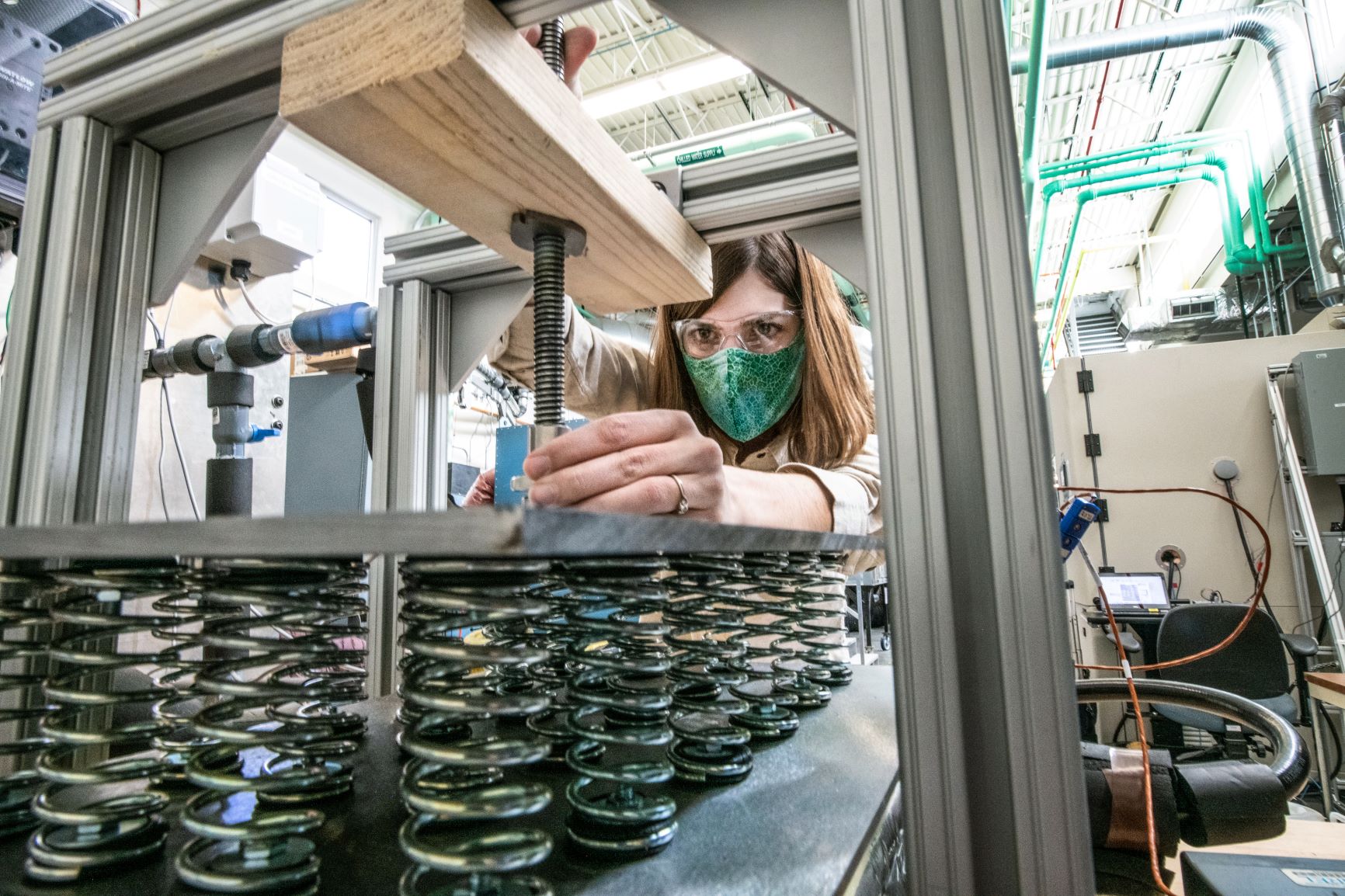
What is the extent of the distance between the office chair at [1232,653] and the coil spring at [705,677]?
2995 mm

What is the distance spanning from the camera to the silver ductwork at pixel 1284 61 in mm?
3043

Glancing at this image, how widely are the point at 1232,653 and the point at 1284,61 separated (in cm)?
279

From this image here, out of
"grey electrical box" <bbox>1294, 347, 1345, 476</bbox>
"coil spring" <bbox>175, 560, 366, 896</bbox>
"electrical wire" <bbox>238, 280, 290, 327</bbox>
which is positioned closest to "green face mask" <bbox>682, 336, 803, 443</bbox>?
"coil spring" <bbox>175, 560, 366, 896</bbox>

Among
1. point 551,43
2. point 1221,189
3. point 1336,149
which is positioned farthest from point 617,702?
point 1221,189

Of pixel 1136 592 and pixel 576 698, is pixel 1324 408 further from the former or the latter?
pixel 576 698

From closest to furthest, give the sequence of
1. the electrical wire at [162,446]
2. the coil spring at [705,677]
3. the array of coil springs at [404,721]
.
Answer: the array of coil springs at [404,721], the coil spring at [705,677], the electrical wire at [162,446]

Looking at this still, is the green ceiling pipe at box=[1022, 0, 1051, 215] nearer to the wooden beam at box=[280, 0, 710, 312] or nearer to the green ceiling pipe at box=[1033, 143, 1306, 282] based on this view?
the green ceiling pipe at box=[1033, 143, 1306, 282]

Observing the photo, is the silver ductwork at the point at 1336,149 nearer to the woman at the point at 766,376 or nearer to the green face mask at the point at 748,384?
the woman at the point at 766,376

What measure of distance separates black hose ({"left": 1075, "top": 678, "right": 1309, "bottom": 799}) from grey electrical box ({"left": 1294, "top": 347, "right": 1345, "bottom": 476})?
329 centimetres

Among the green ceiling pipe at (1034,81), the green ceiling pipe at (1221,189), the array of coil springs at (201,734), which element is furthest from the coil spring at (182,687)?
the green ceiling pipe at (1221,189)

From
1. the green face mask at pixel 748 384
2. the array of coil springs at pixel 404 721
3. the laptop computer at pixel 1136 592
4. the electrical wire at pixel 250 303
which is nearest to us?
the array of coil springs at pixel 404 721

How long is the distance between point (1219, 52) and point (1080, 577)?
3257 mm

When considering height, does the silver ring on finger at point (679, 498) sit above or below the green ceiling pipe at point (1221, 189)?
below

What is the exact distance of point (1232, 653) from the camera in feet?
8.93
